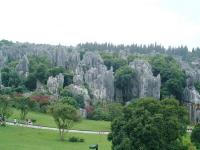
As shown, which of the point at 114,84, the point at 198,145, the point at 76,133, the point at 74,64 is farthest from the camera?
the point at 74,64

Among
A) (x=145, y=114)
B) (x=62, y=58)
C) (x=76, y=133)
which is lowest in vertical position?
(x=76, y=133)

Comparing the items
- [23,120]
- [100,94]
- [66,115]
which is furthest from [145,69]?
[66,115]

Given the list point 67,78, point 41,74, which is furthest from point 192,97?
point 41,74

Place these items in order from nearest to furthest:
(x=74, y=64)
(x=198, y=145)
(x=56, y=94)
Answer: (x=198, y=145) < (x=56, y=94) < (x=74, y=64)

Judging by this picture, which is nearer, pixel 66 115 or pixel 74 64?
pixel 66 115

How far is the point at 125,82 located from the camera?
367ft

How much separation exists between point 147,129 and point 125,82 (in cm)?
7062

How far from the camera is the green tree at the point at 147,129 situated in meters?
41.2

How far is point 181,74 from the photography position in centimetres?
11806

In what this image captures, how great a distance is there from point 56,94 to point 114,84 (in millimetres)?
18382

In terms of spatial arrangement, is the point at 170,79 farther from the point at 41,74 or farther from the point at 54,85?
the point at 41,74

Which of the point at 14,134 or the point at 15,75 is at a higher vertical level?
the point at 15,75

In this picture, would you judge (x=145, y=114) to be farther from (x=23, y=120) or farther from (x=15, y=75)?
(x=15, y=75)

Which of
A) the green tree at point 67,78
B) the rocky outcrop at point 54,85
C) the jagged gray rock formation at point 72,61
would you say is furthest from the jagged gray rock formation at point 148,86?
the jagged gray rock formation at point 72,61
